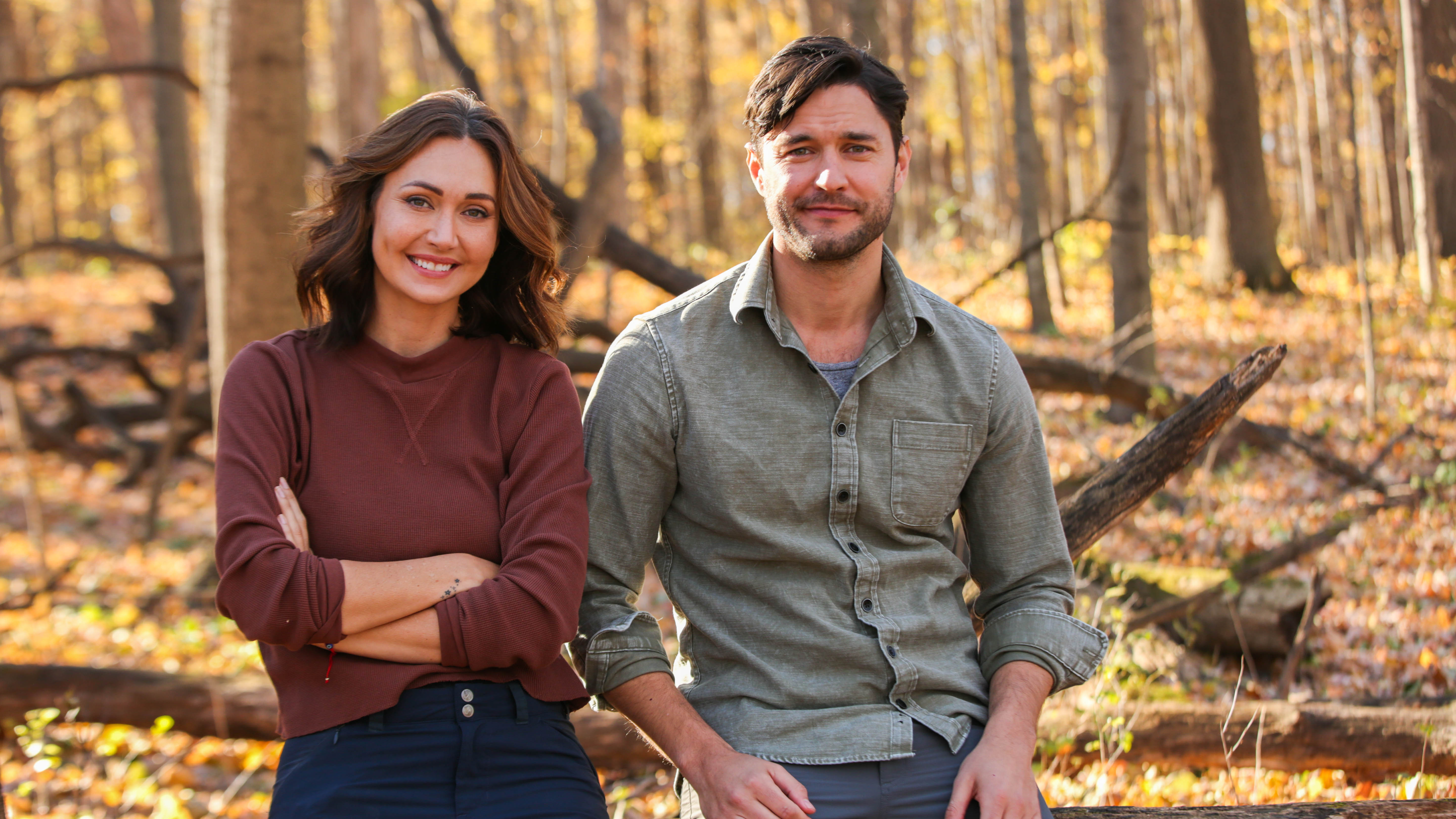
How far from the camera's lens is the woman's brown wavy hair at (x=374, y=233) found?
2.42 meters

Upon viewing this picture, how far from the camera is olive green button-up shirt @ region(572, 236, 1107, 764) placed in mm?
2381

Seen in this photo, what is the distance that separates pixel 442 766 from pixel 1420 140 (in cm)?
1123

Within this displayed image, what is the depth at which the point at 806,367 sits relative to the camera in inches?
98.3

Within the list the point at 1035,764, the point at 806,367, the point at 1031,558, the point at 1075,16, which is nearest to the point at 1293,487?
the point at 1035,764

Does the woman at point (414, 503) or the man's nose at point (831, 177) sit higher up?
the man's nose at point (831, 177)

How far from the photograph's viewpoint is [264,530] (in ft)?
6.97

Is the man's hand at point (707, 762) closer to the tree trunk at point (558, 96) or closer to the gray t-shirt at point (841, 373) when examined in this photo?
the gray t-shirt at point (841, 373)

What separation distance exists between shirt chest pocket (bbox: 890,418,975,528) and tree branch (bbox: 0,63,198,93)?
443cm

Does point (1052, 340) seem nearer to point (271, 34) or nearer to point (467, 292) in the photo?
point (271, 34)

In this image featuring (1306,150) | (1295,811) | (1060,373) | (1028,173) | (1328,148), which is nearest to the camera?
(1295,811)

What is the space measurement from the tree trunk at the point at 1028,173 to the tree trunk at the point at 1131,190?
2.63 meters

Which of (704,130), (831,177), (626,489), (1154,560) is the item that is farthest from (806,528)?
(704,130)

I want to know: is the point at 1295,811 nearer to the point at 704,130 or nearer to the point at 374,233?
A: the point at 374,233

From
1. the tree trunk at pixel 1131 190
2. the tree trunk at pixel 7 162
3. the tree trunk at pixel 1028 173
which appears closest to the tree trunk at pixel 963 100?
the tree trunk at pixel 1028 173
